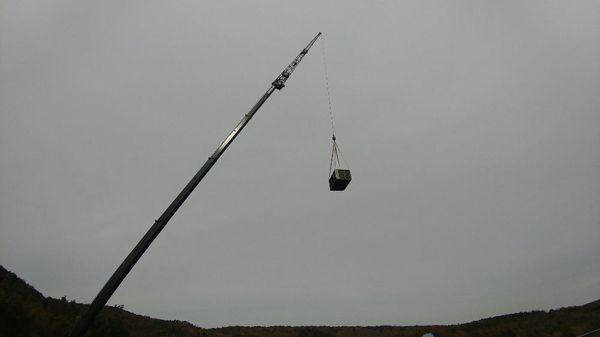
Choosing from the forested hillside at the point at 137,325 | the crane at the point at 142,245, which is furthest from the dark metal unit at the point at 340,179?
the forested hillside at the point at 137,325

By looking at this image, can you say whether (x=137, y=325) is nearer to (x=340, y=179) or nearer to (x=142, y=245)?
(x=142, y=245)

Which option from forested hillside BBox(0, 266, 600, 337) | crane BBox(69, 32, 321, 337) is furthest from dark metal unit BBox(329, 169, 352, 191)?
forested hillside BBox(0, 266, 600, 337)

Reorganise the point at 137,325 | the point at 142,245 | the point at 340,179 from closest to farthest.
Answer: the point at 142,245
the point at 340,179
the point at 137,325

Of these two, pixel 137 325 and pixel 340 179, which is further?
pixel 137 325

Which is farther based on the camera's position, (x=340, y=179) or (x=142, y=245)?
(x=340, y=179)

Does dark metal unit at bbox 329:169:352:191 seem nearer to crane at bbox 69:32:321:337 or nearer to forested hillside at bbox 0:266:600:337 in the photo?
crane at bbox 69:32:321:337

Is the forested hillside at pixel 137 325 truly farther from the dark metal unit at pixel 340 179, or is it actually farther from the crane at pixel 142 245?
the dark metal unit at pixel 340 179

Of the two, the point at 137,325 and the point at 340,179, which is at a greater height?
the point at 340,179

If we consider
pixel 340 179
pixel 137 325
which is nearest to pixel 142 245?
pixel 340 179

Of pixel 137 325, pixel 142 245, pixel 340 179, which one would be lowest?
pixel 137 325

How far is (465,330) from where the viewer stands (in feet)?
117

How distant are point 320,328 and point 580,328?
86.4ft

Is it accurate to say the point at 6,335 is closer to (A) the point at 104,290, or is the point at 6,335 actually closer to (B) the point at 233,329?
(A) the point at 104,290

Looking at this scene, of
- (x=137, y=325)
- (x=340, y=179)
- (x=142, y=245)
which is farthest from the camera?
(x=137, y=325)
